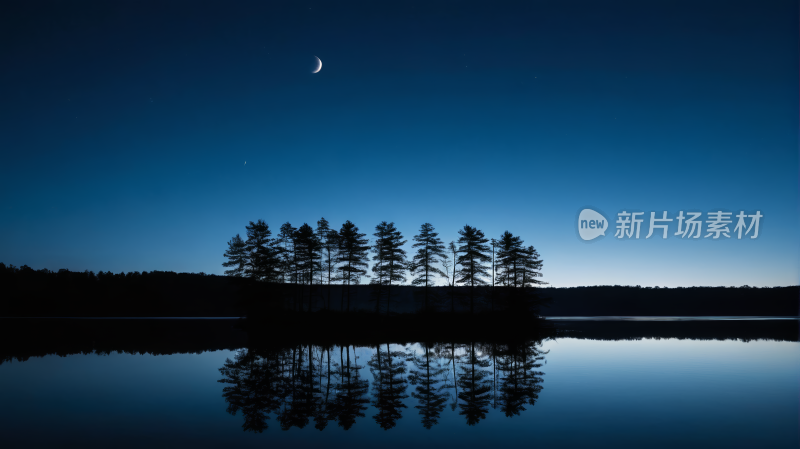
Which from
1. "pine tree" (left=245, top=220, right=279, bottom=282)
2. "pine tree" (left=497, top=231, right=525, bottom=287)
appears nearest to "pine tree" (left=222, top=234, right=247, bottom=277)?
"pine tree" (left=245, top=220, right=279, bottom=282)

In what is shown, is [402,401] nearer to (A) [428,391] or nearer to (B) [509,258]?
(A) [428,391]

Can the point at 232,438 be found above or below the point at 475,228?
below

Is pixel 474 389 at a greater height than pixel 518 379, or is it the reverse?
pixel 474 389

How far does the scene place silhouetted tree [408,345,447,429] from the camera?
15016 mm

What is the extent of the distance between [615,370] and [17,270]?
213668 millimetres

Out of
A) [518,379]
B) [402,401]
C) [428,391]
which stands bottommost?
[518,379]

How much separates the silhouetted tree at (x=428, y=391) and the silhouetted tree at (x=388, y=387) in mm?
631

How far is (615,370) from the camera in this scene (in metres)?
25.7

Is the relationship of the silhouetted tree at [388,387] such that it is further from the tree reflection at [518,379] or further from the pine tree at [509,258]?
the pine tree at [509,258]

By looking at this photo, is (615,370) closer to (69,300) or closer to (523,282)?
(523,282)

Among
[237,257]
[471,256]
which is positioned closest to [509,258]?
→ [471,256]

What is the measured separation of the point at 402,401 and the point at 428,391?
2267mm

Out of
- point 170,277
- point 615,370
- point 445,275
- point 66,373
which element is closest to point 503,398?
point 615,370

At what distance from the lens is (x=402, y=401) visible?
17188 millimetres
